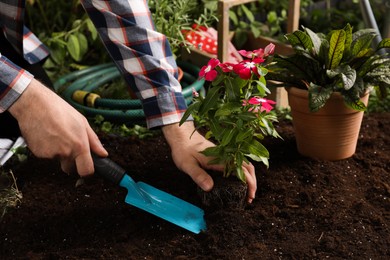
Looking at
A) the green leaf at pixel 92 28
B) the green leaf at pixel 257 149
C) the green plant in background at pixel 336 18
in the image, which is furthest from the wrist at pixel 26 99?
the green plant in background at pixel 336 18

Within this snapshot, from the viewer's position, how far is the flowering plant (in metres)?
1.88

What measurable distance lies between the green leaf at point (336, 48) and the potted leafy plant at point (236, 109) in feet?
1.19

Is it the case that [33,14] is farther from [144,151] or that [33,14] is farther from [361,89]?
[361,89]

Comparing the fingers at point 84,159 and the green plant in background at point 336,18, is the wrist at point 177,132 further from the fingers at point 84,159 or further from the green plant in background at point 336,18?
the green plant in background at point 336,18

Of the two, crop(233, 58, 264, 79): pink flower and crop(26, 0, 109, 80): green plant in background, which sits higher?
crop(233, 58, 264, 79): pink flower

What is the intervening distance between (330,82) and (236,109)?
0.58m

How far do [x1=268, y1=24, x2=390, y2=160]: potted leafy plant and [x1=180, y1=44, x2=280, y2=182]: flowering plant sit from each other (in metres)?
0.34

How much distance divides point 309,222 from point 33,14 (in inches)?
91.1

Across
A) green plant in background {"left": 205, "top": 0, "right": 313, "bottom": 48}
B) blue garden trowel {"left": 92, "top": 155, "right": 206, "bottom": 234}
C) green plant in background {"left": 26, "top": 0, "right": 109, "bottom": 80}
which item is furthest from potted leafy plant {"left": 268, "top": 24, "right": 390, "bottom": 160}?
green plant in background {"left": 26, "top": 0, "right": 109, "bottom": 80}

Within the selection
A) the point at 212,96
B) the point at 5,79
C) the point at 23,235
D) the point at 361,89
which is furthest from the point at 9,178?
the point at 361,89

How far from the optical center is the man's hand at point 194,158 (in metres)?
2.04

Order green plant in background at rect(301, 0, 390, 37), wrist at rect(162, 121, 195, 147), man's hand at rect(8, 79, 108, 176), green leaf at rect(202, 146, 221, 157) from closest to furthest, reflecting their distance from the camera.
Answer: man's hand at rect(8, 79, 108, 176) → green leaf at rect(202, 146, 221, 157) → wrist at rect(162, 121, 195, 147) → green plant in background at rect(301, 0, 390, 37)

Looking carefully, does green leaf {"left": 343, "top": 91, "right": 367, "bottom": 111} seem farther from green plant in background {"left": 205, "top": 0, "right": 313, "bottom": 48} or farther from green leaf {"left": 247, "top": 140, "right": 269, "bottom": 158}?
green plant in background {"left": 205, "top": 0, "right": 313, "bottom": 48}

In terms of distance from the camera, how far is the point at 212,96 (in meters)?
1.92
